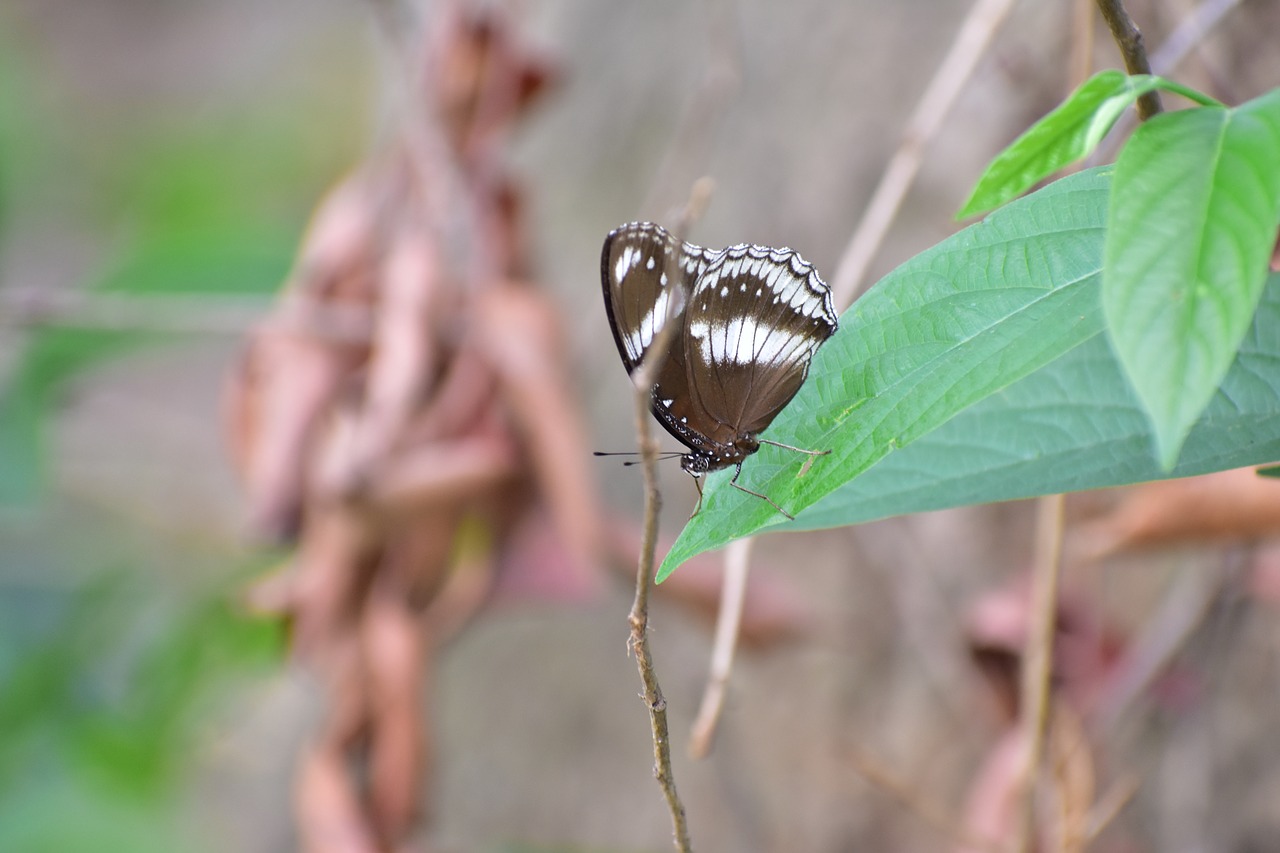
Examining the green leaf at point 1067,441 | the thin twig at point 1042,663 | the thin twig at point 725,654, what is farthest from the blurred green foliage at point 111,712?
the green leaf at point 1067,441

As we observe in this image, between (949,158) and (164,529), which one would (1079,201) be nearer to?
(949,158)

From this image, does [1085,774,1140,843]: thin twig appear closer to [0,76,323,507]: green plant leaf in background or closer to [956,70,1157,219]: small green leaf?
[956,70,1157,219]: small green leaf

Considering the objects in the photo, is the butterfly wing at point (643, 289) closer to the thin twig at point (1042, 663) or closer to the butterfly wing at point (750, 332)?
the butterfly wing at point (750, 332)

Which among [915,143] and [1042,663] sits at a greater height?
[915,143]

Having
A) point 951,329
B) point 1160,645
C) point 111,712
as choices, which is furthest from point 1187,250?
point 111,712

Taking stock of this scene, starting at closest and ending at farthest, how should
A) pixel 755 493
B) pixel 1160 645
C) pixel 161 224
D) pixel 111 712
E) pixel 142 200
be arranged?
pixel 755 493 → pixel 1160 645 → pixel 111 712 → pixel 161 224 → pixel 142 200

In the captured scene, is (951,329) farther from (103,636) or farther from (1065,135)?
(103,636)

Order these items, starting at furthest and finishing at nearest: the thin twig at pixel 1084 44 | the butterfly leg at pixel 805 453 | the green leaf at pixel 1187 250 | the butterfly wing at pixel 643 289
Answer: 1. the thin twig at pixel 1084 44
2. the butterfly wing at pixel 643 289
3. the butterfly leg at pixel 805 453
4. the green leaf at pixel 1187 250
